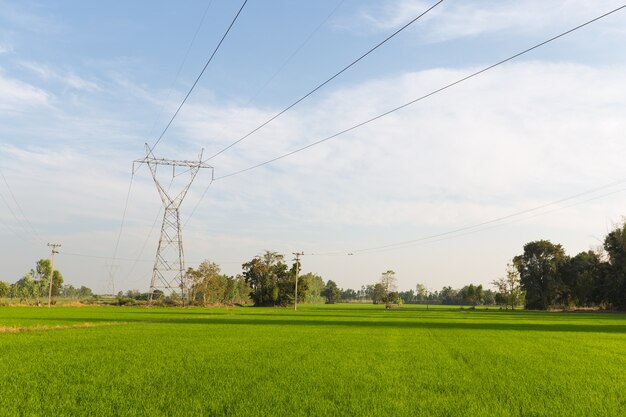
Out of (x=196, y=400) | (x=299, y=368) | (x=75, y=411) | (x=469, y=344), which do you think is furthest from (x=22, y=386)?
(x=469, y=344)

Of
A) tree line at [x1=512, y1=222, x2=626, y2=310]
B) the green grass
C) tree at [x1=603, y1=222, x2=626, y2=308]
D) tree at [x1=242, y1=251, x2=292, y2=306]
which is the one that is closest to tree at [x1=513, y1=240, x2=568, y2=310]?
tree line at [x1=512, y1=222, x2=626, y2=310]

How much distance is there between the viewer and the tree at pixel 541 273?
127m

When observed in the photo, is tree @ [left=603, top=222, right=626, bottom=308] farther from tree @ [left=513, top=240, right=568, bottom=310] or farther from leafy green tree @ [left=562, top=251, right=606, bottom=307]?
tree @ [left=513, top=240, right=568, bottom=310]

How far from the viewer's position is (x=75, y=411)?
10.5m

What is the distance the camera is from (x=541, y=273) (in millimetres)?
129875

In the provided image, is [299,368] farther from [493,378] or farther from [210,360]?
[493,378]

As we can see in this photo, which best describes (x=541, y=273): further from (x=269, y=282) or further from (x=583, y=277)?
(x=269, y=282)

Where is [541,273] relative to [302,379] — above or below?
above

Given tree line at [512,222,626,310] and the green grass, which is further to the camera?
tree line at [512,222,626,310]

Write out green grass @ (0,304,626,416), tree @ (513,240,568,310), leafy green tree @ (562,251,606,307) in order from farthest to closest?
1. tree @ (513,240,568,310)
2. leafy green tree @ (562,251,606,307)
3. green grass @ (0,304,626,416)

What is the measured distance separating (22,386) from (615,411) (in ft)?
48.3

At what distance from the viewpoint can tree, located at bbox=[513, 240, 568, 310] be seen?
12706 cm

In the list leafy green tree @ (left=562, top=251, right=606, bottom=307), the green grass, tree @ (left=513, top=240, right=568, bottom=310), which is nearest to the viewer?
the green grass

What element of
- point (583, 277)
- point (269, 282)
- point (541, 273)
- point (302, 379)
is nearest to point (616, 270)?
point (583, 277)
